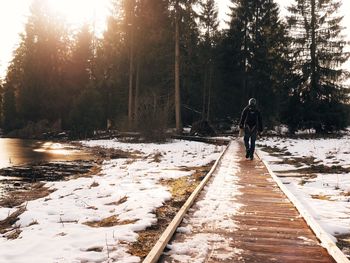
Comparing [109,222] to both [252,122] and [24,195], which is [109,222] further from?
[252,122]

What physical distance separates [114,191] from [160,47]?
94.9 ft

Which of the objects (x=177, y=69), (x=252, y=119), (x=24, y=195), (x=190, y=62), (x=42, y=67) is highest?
(x=42, y=67)

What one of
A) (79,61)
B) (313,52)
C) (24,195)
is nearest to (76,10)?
(79,61)

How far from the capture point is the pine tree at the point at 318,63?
3116cm

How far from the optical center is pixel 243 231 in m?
5.23

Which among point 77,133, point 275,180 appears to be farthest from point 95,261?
point 77,133

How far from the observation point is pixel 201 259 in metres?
4.19

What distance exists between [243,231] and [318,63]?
29.8 meters

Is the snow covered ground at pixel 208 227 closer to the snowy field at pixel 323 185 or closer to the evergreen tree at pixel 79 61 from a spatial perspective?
the snowy field at pixel 323 185

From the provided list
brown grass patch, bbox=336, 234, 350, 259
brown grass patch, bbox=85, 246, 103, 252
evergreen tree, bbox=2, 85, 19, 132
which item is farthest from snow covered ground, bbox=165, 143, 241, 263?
evergreen tree, bbox=2, 85, 19, 132

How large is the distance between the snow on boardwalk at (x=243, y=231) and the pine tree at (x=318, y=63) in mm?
25051

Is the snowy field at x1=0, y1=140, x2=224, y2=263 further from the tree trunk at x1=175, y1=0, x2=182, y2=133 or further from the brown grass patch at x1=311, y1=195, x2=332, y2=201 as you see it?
the tree trunk at x1=175, y1=0, x2=182, y2=133

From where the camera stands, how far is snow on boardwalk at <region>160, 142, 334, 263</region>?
4316 millimetres

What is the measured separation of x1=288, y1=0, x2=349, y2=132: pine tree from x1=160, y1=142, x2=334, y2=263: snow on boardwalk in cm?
2505
